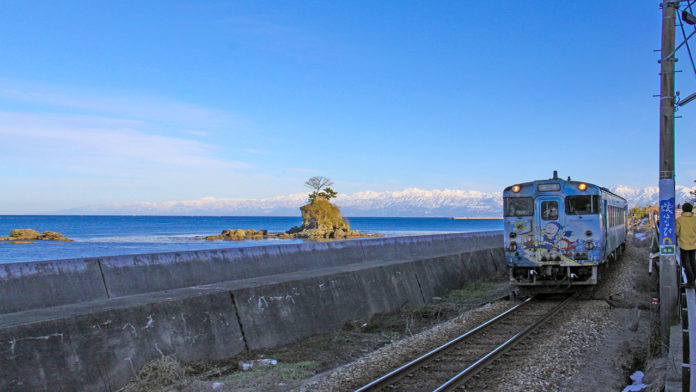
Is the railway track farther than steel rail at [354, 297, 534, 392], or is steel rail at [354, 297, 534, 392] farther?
the railway track

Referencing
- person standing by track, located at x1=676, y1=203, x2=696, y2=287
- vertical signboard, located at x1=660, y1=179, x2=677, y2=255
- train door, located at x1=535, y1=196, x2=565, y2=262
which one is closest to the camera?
vertical signboard, located at x1=660, y1=179, x2=677, y2=255

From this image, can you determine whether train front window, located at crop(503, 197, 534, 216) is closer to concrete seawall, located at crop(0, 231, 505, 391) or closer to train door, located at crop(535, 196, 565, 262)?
train door, located at crop(535, 196, 565, 262)

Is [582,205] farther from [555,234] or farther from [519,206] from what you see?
[519,206]

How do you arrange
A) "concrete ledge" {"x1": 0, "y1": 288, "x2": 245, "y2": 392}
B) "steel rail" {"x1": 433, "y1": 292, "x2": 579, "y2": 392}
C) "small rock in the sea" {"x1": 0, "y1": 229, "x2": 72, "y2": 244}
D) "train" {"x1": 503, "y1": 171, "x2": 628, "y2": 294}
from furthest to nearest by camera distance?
"small rock in the sea" {"x1": 0, "y1": 229, "x2": 72, "y2": 244} → "train" {"x1": 503, "y1": 171, "x2": 628, "y2": 294} → "steel rail" {"x1": 433, "y1": 292, "x2": 579, "y2": 392} → "concrete ledge" {"x1": 0, "y1": 288, "x2": 245, "y2": 392}

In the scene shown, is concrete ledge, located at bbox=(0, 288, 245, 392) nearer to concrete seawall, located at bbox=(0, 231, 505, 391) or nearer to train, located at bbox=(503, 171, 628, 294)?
concrete seawall, located at bbox=(0, 231, 505, 391)

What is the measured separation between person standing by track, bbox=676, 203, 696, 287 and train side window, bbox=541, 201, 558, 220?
340 cm

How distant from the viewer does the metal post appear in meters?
8.88

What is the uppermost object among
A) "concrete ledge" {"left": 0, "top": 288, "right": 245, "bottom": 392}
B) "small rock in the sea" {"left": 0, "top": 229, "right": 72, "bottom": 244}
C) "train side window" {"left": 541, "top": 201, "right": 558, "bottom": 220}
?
"train side window" {"left": 541, "top": 201, "right": 558, "bottom": 220}

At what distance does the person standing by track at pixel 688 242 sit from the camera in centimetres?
1137

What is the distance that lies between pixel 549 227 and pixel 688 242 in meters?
3.65

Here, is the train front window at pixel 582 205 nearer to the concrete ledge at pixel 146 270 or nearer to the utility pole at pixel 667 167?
the utility pole at pixel 667 167

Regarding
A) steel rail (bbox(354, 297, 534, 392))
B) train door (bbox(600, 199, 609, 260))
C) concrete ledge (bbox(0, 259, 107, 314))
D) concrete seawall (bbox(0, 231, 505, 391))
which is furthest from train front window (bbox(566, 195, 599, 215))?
concrete ledge (bbox(0, 259, 107, 314))

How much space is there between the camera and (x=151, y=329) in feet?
24.7

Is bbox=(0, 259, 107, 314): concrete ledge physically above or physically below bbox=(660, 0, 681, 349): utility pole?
below
